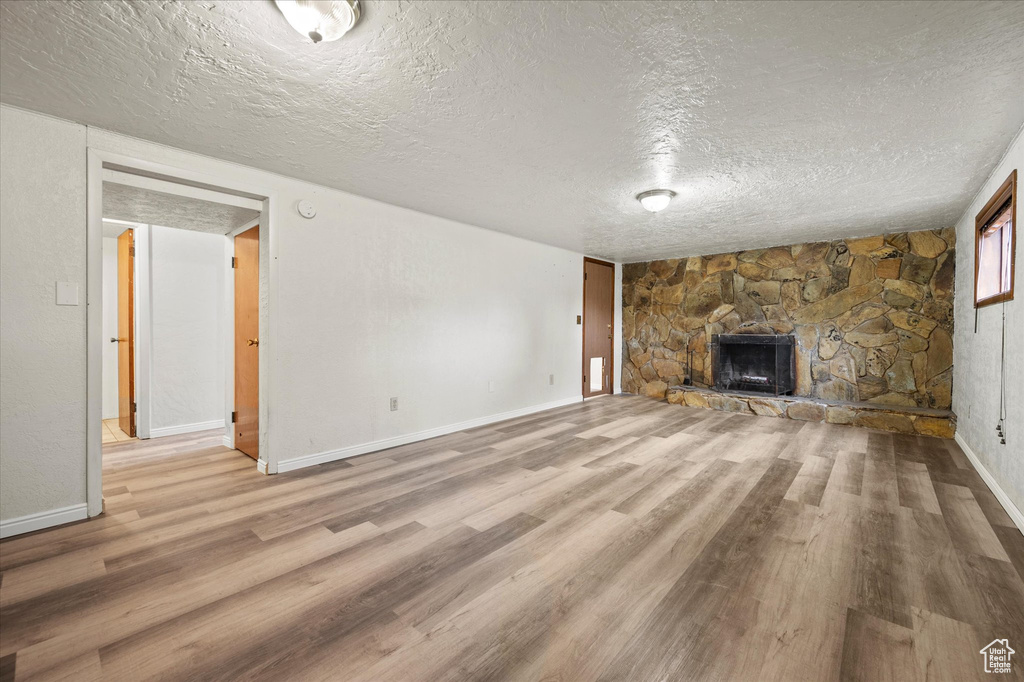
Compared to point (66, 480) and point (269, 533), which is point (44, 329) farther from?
point (269, 533)

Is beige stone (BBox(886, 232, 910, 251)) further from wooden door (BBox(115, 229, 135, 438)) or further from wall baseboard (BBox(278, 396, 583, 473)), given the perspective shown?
wooden door (BBox(115, 229, 135, 438))

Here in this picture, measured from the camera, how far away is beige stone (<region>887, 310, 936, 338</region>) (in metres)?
4.70

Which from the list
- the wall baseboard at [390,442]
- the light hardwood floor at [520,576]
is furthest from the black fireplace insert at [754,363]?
the wall baseboard at [390,442]

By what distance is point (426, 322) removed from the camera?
4.17 metres

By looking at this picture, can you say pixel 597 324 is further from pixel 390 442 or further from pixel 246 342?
pixel 246 342

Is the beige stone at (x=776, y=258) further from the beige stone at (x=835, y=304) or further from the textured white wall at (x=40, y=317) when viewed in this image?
the textured white wall at (x=40, y=317)

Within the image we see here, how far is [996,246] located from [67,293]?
6106 mm

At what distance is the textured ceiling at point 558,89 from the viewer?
154 cm

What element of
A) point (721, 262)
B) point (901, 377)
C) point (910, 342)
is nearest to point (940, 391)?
point (901, 377)

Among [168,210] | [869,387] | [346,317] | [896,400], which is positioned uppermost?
[168,210]

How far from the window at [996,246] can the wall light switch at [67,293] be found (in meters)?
5.41

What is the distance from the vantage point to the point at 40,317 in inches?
89.6

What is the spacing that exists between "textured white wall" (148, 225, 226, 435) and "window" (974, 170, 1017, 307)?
20.1ft

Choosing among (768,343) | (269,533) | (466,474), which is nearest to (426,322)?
(466,474)
